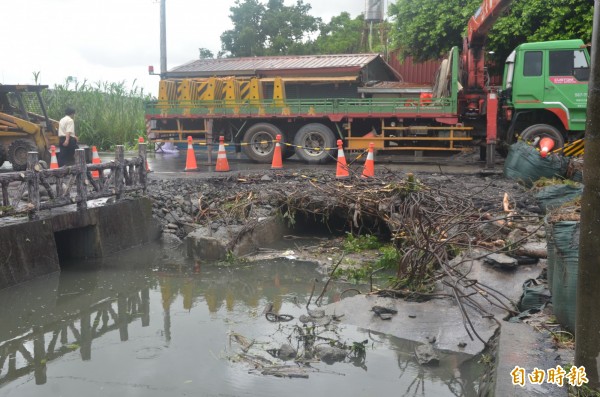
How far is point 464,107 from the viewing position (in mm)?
15000

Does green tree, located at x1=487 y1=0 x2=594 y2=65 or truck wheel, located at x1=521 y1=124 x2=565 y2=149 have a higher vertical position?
green tree, located at x1=487 y1=0 x2=594 y2=65

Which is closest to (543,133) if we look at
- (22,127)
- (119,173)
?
(119,173)

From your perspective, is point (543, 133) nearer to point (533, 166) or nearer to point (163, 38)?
point (533, 166)

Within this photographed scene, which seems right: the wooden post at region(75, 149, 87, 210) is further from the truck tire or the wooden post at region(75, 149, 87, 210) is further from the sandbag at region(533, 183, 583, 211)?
the truck tire

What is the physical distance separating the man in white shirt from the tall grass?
951cm

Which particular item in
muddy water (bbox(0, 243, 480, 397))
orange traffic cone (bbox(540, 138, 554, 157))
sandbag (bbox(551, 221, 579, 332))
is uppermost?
orange traffic cone (bbox(540, 138, 554, 157))

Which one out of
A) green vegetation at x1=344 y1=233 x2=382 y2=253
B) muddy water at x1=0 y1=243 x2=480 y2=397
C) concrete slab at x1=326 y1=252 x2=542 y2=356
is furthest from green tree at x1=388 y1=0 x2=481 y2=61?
concrete slab at x1=326 y1=252 x2=542 y2=356

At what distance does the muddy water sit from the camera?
4.85 metres

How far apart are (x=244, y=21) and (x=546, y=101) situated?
74.8ft

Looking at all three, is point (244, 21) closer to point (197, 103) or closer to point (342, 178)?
point (197, 103)

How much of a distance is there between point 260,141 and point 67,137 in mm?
4919

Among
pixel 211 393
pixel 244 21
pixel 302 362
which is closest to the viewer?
pixel 211 393

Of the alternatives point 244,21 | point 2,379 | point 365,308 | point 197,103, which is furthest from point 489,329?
point 244,21

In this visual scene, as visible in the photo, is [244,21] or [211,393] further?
[244,21]
